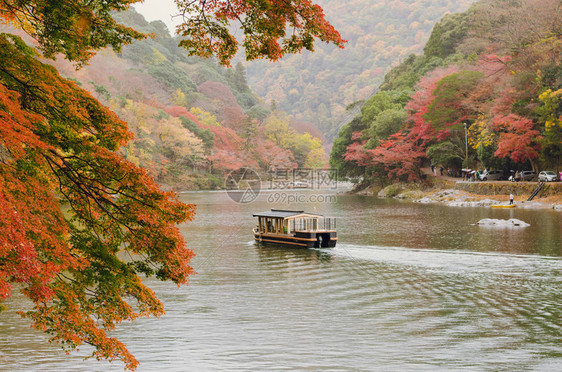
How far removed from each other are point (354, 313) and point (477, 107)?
1606 inches

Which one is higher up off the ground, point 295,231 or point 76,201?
point 76,201

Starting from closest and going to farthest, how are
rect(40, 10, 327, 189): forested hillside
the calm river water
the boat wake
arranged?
the calm river water
the boat wake
rect(40, 10, 327, 189): forested hillside

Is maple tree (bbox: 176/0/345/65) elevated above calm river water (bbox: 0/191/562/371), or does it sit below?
above

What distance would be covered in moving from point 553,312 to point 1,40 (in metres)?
13.3

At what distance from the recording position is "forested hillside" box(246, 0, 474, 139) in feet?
525

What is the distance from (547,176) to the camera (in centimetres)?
4031

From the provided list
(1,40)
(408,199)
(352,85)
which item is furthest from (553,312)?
(352,85)

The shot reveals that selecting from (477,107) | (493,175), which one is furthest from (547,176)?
(477,107)

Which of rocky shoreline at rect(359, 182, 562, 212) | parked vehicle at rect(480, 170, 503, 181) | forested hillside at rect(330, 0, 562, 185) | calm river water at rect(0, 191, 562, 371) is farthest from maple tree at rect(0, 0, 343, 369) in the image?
parked vehicle at rect(480, 170, 503, 181)

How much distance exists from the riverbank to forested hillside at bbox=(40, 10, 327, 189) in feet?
98.4

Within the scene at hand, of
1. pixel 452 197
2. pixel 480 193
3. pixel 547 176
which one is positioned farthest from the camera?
pixel 452 197

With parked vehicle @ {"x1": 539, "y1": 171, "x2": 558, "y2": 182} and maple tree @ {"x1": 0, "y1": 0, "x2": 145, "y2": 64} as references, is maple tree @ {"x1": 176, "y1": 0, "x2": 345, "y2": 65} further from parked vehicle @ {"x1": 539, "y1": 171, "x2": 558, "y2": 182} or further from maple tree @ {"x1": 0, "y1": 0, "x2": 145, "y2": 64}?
parked vehicle @ {"x1": 539, "y1": 171, "x2": 558, "y2": 182}

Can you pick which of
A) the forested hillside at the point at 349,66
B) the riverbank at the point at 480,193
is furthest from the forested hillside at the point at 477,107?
the forested hillside at the point at 349,66

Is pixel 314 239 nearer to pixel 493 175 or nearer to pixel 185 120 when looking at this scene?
pixel 493 175
